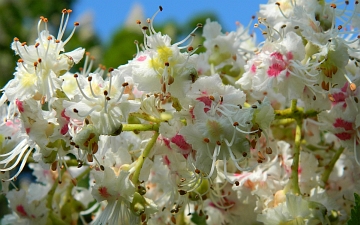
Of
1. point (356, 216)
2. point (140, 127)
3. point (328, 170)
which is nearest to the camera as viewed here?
point (356, 216)

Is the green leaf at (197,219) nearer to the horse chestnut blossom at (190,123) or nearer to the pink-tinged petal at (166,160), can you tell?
the horse chestnut blossom at (190,123)

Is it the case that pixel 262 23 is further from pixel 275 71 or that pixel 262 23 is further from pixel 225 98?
pixel 225 98

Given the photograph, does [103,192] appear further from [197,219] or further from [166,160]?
[197,219]

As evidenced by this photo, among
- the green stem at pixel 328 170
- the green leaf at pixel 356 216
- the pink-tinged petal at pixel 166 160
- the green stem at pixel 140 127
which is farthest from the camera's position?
the green stem at pixel 328 170

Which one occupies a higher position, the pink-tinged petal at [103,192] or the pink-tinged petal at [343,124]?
the pink-tinged petal at [103,192]

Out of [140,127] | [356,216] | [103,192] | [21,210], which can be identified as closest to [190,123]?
[140,127]

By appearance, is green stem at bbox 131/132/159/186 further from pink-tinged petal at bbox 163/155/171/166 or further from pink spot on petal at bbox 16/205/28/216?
pink spot on petal at bbox 16/205/28/216

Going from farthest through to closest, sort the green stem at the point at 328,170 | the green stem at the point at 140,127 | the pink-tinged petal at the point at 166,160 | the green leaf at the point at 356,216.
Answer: the green stem at the point at 328,170, the pink-tinged petal at the point at 166,160, the green stem at the point at 140,127, the green leaf at the point at 356,216

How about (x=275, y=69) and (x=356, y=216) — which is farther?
(x=275, y=69)

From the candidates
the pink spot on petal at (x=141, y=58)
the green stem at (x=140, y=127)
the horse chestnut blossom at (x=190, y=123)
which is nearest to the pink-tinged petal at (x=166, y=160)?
the horse chestnut blossom at (x=190, y=123)
